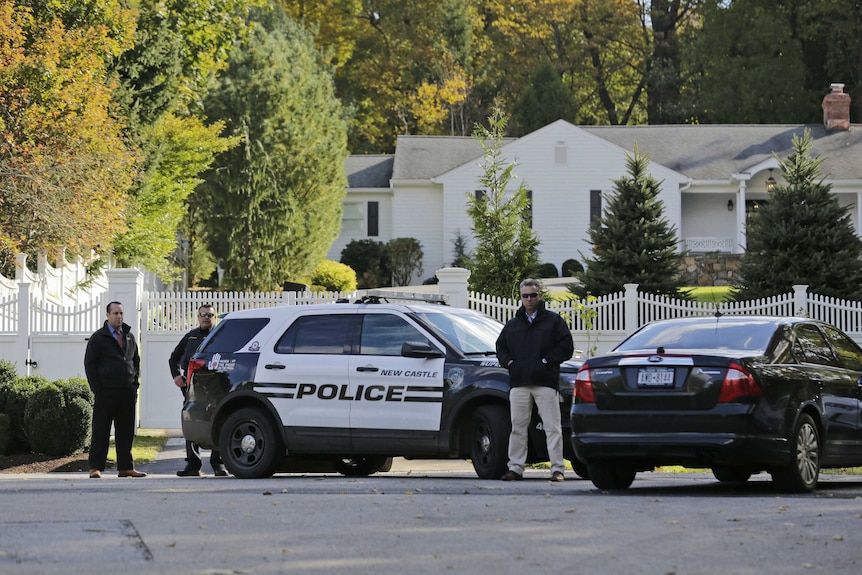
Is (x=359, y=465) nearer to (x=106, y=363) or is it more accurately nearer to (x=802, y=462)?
(x=106, y=363)

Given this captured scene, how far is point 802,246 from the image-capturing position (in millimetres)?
27891

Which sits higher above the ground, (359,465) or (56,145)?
(56,145)

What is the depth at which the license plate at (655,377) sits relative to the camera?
10688 mm

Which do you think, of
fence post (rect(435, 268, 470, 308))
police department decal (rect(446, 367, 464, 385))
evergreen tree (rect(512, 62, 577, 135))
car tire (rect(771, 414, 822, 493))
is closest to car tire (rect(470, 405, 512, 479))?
police department decal (rect(446, 367, 464, 385))

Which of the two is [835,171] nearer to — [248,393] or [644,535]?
[248,393]

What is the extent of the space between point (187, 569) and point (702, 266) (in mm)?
35768

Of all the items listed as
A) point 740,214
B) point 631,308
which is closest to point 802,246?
point 631,308

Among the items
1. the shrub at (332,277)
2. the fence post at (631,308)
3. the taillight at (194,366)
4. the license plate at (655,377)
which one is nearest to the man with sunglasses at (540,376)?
the license plate at (655,377)

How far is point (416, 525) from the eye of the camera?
8.57m

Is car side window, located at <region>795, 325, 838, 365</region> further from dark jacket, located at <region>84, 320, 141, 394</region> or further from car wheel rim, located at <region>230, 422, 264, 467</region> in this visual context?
dark jacket, located at <region>84, 320, 141, 394</region>

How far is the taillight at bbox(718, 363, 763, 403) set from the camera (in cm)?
1045

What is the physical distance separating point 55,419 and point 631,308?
898 centimetres

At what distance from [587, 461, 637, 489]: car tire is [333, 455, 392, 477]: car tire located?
3.97 m

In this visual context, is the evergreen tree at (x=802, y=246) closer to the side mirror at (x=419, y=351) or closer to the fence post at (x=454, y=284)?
the fence post at (x=454, y=284)
